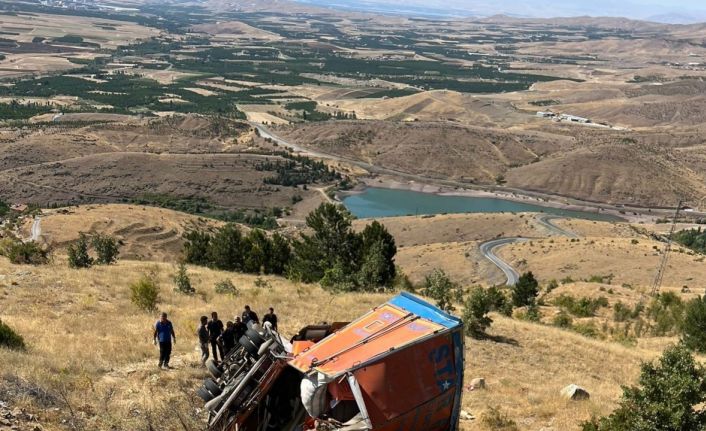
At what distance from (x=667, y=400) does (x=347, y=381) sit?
20.6 ft

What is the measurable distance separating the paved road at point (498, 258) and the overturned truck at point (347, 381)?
41586mm

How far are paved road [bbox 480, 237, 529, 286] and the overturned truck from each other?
41586mm

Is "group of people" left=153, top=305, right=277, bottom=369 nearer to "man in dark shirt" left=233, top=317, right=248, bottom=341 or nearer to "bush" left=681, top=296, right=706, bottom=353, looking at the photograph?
"man in dark shirt" left=233, top=317, right=248, bottom=341

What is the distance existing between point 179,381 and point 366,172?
379ft

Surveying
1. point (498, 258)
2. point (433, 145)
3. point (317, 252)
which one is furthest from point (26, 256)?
point (433, 145)

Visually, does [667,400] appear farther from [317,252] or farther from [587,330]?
[317,252]

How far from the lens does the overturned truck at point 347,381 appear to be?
27.6 feet

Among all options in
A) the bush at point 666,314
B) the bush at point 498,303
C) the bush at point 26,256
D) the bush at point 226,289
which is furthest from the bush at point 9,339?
the bush at point 666,314

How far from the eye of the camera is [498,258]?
2415 inches

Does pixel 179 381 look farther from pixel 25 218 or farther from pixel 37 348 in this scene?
pixel 25 218

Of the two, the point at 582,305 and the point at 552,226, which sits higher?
the point at 582,305

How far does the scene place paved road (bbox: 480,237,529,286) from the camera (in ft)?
178

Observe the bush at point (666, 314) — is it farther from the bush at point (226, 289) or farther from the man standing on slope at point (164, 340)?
the man standing on slope at point (164, 340)

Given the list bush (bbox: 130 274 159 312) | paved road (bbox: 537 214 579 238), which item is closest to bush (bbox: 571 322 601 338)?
bush (bbox: 130 274 159 312)
